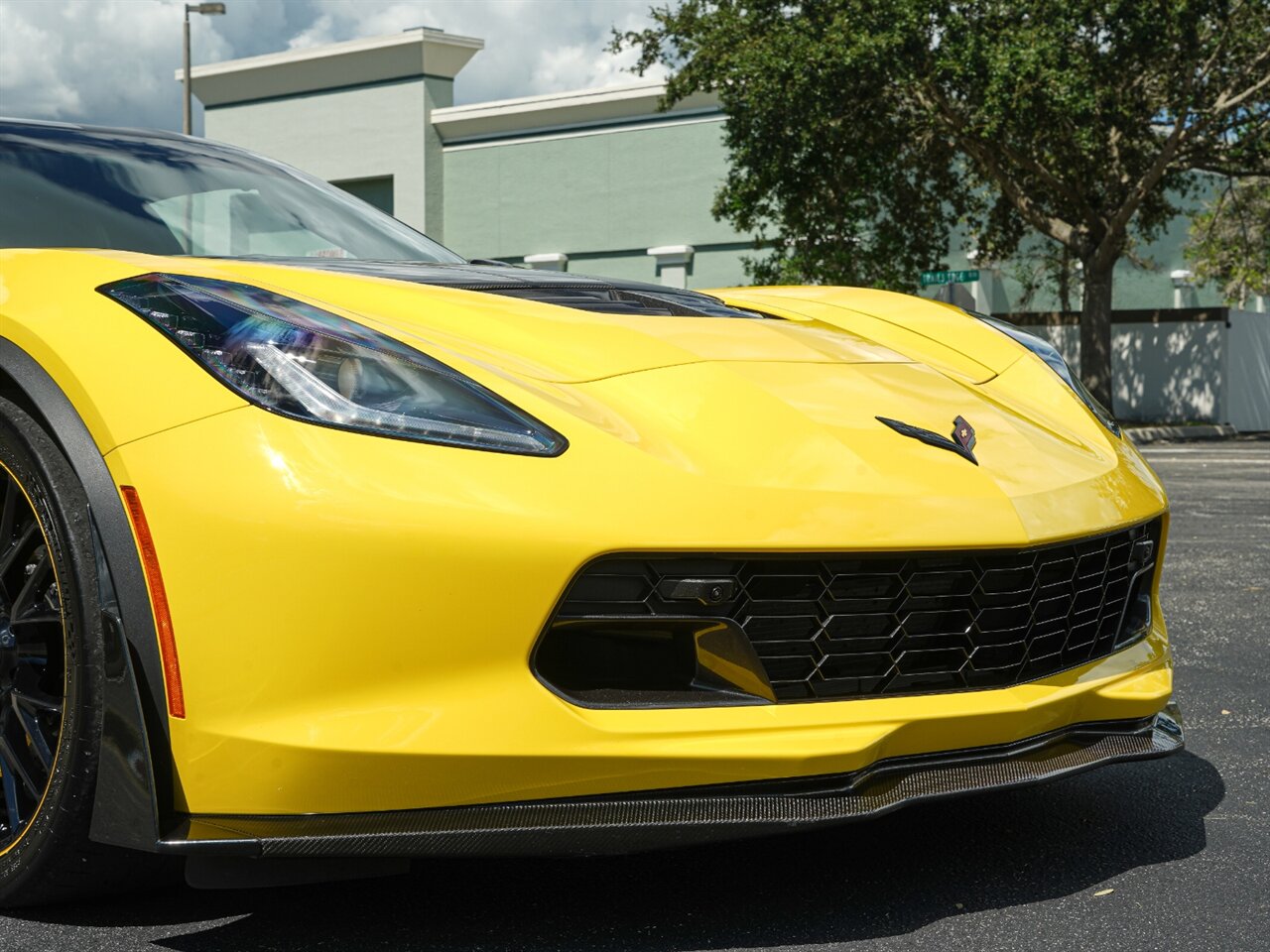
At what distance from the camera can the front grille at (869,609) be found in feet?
7.45

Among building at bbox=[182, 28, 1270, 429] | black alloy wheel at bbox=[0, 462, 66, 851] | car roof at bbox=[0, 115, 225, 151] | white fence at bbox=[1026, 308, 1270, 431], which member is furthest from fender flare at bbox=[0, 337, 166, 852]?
building at bbox=[182, 28, 1270, 429]

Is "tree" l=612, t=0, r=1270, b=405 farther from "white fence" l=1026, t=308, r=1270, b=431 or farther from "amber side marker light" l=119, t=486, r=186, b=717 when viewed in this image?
"amber side marker light" l=119, t=486, r=186, b=717

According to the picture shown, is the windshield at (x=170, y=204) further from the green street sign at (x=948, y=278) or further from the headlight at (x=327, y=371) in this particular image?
the green street sign at (x=948, y=278)

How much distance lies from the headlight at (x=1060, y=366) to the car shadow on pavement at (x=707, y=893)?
2.90ft

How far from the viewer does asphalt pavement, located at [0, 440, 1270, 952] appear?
7.72 ft

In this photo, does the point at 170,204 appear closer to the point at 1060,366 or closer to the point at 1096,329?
the point at 1060,366

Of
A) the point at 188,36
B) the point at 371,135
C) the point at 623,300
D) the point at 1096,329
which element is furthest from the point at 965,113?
the point at 623,300

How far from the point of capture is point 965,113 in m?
21.2

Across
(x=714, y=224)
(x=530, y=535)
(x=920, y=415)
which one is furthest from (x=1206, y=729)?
(x=714, y=224)

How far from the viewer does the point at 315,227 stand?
3865mm

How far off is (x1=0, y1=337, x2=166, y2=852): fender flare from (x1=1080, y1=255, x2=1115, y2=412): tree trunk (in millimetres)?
22133

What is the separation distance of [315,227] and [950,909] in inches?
91.3

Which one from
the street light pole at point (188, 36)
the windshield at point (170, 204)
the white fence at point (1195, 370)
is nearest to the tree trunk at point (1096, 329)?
the white fence at point (1195, 370)

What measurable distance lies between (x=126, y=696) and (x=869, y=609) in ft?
3.68
